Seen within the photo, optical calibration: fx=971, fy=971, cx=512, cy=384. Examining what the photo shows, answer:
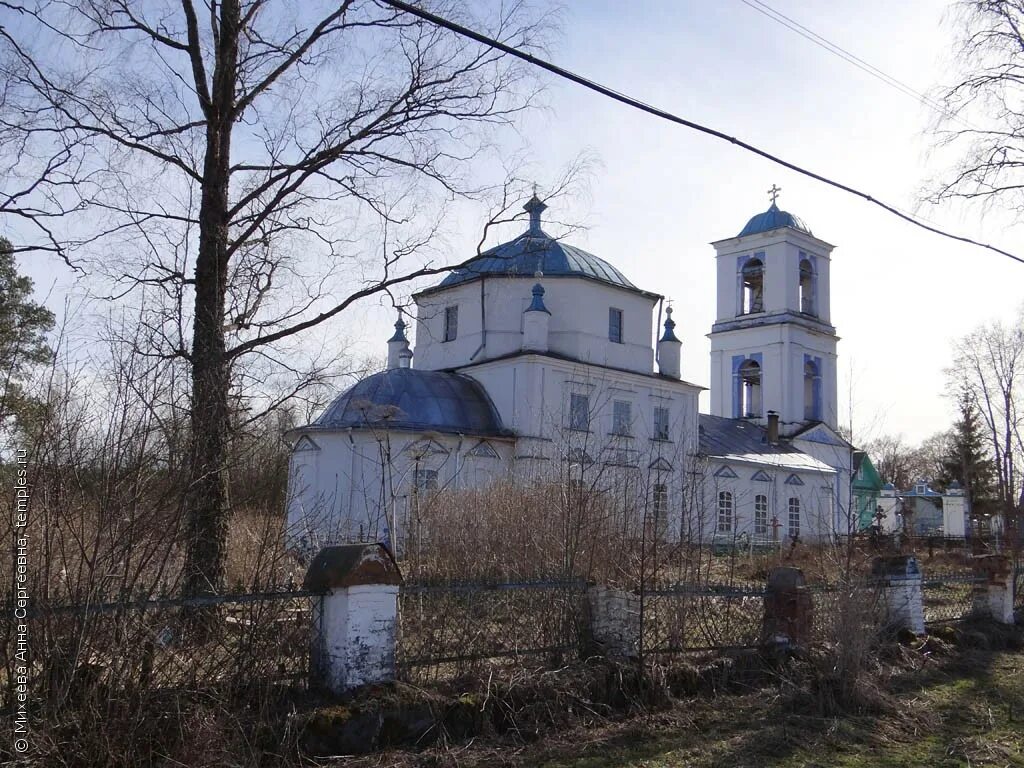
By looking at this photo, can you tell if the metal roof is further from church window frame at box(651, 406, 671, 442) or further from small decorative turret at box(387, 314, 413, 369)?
small decorative turret at box(387, 314, 413, 369)

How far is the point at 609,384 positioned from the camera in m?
28.0

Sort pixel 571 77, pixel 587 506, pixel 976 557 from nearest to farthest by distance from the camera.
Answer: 1. pixel 571 77
2. pixel 587 506
3. pixel 976 557

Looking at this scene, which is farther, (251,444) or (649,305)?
(649,305)

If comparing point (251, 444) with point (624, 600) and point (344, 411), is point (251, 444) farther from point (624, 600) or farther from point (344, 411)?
point (344, 411)

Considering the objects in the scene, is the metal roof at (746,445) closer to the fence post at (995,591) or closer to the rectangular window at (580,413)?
the rectangular window at (580,413)

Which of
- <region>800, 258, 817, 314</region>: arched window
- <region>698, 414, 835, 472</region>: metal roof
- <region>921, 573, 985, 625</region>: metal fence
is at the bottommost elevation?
<region>921, 573, 985, 625</region>: metal fence

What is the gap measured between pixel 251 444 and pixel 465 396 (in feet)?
67.7

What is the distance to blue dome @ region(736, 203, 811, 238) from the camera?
3866 centimetres

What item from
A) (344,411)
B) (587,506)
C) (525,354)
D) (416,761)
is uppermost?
(525,354)

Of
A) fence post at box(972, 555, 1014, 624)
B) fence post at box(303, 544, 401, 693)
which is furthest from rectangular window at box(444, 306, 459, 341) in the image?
fence post at box(303, 544, 401, 693)

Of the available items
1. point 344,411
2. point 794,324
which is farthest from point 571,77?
point 794,324

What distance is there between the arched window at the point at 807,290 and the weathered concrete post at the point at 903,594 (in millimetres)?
30550

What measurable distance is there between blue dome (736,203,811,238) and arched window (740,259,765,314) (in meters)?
1.24

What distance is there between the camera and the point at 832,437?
39.9m
